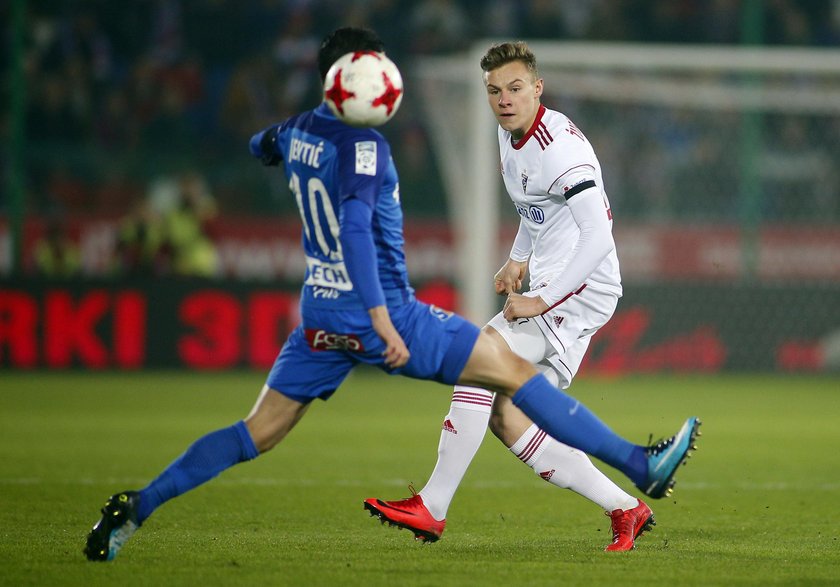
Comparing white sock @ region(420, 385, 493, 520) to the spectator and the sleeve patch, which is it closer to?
the sleeve patch

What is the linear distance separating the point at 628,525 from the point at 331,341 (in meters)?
1.48

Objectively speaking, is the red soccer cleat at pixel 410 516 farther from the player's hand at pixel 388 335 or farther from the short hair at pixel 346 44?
the short hair at pixel 346 44

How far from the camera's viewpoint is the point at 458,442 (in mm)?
5527

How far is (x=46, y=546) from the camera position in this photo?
5250mm

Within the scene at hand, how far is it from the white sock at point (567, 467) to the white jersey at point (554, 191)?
62 cm

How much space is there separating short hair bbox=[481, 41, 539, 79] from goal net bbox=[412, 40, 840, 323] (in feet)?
27.5

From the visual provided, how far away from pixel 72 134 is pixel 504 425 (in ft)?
40.9

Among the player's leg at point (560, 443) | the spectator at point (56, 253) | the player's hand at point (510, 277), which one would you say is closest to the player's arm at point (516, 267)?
the player's hand at point (510, 277)

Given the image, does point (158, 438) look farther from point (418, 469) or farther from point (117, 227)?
point (117, 227)

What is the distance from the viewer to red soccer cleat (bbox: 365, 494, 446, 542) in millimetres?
5387

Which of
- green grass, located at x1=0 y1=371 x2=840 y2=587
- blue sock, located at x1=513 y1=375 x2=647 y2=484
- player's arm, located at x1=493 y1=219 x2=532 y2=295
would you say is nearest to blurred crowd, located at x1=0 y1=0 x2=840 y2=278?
green grass, located at x1=0 y1=371 x2=840 y2=587

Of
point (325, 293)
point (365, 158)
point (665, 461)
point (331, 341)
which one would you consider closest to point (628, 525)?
point (665, 461)

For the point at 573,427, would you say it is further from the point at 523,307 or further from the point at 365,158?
the point at 365,158

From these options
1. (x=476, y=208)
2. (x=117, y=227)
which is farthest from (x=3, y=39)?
(x=476, y=208)
